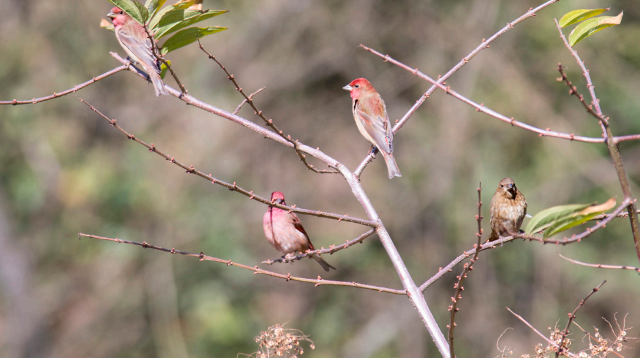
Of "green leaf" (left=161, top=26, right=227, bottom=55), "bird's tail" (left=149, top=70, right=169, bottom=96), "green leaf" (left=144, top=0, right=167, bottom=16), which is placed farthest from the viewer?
"bird's tail" (left=149, top=70, right=169, bottom=96)

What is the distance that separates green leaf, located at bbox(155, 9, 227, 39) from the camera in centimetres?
243

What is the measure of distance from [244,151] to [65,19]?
11.8 feet

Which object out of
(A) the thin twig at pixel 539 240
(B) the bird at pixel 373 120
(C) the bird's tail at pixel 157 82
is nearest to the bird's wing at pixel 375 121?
(B) the bird at pixel 373 120

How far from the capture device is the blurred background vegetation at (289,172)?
9211 mm

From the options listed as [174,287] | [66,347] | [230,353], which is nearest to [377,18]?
[174,287]

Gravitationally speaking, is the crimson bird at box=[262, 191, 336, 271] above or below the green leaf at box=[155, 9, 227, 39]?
above

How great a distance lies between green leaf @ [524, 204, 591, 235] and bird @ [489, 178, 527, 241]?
2246 millimetres

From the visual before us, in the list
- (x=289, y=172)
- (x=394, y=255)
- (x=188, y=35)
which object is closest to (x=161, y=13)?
(x=188, y=35)

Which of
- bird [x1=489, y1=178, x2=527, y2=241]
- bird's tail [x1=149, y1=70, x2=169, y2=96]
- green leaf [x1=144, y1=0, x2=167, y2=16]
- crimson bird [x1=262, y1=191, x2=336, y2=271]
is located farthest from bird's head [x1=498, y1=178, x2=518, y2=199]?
green leaf [x1=144, y1=0, x2=167, y2=16]

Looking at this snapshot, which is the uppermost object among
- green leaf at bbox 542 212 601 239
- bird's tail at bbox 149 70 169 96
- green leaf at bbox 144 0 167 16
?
bird's tail at bbox 149 70 169 96

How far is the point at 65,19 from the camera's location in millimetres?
9750

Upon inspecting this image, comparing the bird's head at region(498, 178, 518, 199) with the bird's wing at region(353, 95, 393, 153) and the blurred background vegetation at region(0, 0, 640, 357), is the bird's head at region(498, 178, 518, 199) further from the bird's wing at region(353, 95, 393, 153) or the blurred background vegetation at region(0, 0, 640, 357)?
the blurred background vegetation at region(0, 0, 640, 357)

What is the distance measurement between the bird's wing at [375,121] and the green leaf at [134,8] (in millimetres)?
2484

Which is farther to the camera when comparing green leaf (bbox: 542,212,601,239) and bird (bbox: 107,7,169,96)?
bird (bbox: 107,7,169,96)
